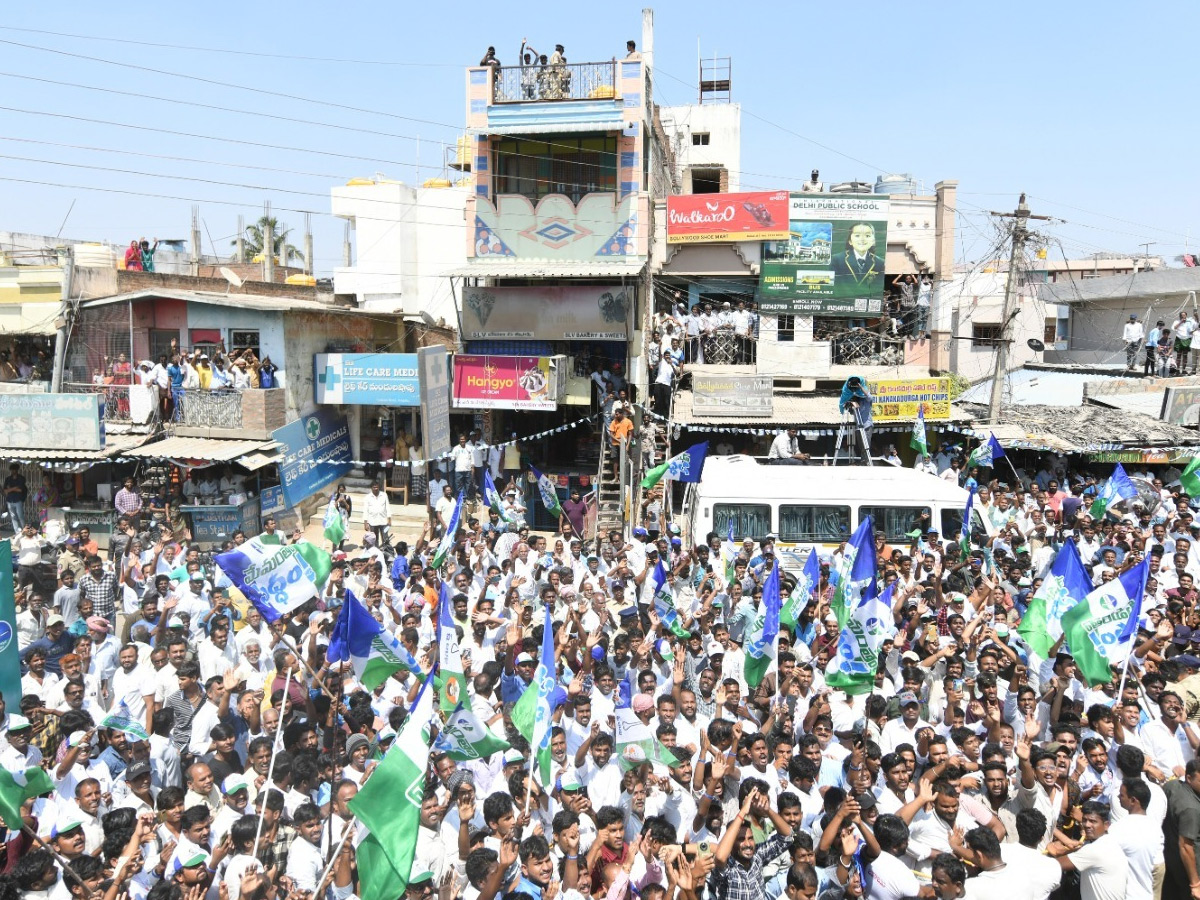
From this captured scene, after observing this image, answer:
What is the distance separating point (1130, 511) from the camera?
574 inches

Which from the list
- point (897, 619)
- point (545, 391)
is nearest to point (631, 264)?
point (545, 391)

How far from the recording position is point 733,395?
774 inches

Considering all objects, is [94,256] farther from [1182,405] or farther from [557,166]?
[1182,405]

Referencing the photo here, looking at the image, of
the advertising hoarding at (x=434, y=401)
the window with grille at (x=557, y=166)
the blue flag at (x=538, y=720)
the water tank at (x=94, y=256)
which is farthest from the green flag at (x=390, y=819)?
the water tank at (x=94, y=256)

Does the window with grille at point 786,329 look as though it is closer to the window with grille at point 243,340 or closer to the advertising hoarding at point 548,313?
the advertising hoarding at point 548,313

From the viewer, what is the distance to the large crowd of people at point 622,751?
5309 mm

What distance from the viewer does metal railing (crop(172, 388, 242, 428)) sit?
59.4 ft

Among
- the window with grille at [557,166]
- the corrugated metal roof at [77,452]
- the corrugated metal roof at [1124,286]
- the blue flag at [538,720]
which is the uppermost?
the window with grille at [557,166]

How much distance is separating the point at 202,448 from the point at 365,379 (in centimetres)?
337

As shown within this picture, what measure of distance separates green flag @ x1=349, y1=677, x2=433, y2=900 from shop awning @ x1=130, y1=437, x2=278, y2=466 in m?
13.2

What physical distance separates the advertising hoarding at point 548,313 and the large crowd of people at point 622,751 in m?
10.1

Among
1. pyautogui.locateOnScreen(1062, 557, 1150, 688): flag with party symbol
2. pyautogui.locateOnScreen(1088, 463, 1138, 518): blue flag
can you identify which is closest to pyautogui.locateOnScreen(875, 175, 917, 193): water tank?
pyautogui.locateOnScreen(1088, 463, 1138, 518): blue flag

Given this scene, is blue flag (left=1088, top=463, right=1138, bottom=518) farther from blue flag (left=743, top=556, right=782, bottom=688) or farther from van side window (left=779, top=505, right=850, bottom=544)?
blue flag (left=743, top=556, right=782, bottom=688)

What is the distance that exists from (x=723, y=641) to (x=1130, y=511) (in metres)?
9.15
